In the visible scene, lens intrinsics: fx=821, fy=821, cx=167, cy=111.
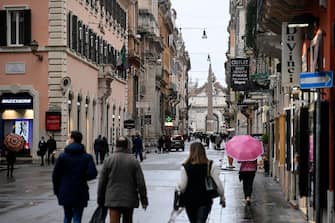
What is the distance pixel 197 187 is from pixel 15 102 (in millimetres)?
36438

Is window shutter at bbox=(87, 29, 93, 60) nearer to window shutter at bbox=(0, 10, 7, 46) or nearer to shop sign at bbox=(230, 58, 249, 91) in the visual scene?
window shutter at bbox=(0, 10, 7, 46)

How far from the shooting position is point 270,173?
34844 millimetres

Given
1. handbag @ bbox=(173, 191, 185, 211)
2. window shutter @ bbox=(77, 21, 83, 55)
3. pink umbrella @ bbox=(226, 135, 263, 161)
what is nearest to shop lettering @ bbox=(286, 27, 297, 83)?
pink umbrella @ bbox=(226, 135, 263, 161)

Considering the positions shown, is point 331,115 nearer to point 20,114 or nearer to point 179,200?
point 179,200

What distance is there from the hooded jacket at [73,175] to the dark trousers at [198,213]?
1.95 metres

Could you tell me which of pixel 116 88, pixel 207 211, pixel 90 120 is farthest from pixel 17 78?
pixel 207 211

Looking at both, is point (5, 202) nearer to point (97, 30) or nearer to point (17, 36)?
point (17, 36)

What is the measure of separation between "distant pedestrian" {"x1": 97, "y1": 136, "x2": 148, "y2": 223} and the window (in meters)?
34.8

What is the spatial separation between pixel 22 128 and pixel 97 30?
13012mm

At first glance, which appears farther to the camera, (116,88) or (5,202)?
(116,88)

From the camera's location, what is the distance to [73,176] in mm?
12555

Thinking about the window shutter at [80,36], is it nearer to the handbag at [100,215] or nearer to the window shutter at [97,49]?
the window shutter at [97,49]

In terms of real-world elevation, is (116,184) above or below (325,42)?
below

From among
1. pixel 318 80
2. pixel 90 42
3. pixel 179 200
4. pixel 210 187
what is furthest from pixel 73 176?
pixel 90 42
